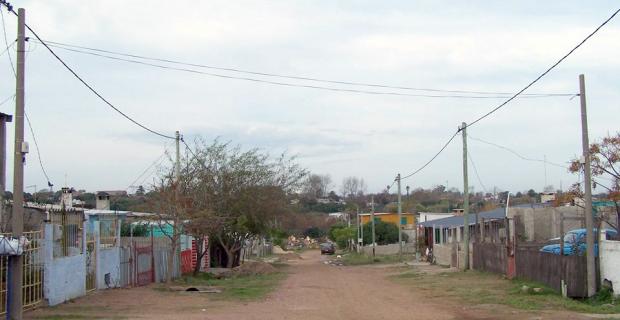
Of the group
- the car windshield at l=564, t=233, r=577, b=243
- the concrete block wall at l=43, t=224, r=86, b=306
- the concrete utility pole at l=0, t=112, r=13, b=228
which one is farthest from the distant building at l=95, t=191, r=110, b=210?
the car windshield at l=564, t=233, r=577, b=243

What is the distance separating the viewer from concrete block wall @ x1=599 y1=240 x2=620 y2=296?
18281 mm

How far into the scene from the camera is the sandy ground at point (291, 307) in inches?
669

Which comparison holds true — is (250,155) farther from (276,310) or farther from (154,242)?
(276,310)

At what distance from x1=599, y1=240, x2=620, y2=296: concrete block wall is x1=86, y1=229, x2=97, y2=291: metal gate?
15584 millimetres

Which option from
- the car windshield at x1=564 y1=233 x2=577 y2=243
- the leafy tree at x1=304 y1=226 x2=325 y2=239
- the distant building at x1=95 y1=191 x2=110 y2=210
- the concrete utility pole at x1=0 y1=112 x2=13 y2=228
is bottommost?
the leafy tree at x1=304 y1=226 x2=325 y2=239

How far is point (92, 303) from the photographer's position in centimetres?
2016

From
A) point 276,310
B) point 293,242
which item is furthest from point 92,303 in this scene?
point 293,242

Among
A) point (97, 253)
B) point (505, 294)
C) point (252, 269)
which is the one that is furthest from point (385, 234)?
point (505, 294)

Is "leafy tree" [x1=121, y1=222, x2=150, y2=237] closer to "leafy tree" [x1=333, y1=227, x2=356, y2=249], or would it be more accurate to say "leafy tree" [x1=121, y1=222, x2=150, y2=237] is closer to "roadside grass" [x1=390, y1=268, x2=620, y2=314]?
"roadside grass" [x1=390, y1=268, x2=620, y2=314]

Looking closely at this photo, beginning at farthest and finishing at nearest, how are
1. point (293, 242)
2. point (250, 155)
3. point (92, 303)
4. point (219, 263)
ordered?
point (293, 242), point (219, 263), point (250, 155), point (92, 303)

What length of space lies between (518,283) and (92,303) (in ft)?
46.9

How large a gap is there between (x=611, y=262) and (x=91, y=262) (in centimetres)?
1599

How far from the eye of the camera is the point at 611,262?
18.6 m

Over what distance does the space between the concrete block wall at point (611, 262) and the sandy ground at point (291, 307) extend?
8.51ft
